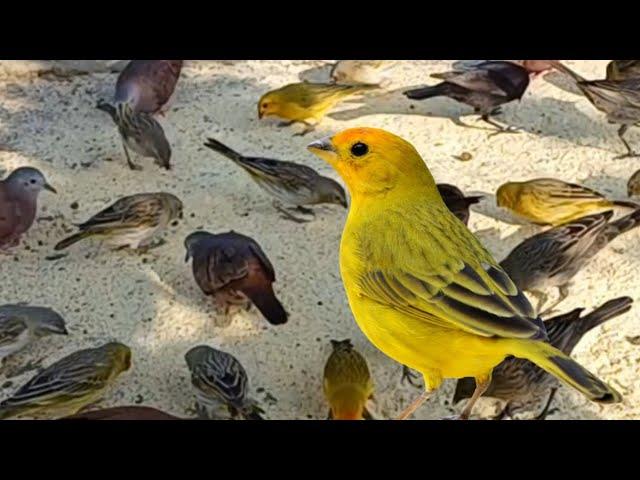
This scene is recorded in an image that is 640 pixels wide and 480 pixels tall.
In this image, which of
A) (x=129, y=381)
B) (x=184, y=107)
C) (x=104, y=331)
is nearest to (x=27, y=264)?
(x=104, y=331)

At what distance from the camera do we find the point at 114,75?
788 cm

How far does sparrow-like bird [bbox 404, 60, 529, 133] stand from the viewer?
7.18 m

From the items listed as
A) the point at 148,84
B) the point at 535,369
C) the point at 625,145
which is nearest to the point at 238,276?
the point at 535,369

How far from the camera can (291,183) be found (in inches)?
Result: 243

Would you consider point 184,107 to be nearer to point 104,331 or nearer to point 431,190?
point 104,331

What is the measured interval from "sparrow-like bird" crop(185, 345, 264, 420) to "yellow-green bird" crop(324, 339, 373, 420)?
352mm

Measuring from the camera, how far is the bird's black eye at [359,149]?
8.37 ft

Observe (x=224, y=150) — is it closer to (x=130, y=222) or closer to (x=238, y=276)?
(x=130, y=222)

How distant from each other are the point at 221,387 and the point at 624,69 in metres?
4.44

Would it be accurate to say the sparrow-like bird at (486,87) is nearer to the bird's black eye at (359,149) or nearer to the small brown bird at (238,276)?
the small brown bird at (238,276)

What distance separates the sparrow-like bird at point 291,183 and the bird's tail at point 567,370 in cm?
390

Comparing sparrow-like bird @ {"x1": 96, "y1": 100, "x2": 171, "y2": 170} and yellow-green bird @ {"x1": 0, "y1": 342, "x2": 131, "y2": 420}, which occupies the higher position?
sparrow-like bird @ {"x1": 96, "y1": 100, "x2": 171, "y2": 170}

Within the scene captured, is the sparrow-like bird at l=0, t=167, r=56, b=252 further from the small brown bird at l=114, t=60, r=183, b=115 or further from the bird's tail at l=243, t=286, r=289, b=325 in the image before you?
the bird's tail at l=243, t=286, r=289, b=325

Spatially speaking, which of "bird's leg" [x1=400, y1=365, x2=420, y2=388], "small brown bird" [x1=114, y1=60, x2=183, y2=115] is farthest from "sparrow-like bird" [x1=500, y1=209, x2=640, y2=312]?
"small brown bird" [x1=114, y1=60, x2=183, y2=115]
